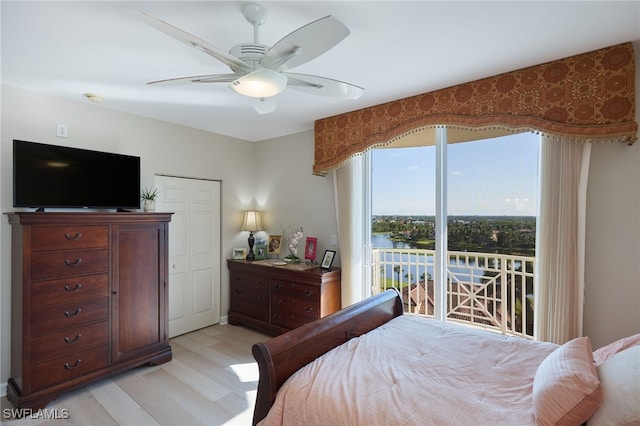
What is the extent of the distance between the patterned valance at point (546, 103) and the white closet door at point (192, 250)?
2.34m

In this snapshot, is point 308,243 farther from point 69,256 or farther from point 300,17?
point 300,17

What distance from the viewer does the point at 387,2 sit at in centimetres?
161

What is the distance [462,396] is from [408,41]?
1.98 metres

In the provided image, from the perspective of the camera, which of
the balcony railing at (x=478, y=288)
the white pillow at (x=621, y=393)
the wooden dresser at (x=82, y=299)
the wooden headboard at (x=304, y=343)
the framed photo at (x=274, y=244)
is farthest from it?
the framed photo at (x=274, y=244)

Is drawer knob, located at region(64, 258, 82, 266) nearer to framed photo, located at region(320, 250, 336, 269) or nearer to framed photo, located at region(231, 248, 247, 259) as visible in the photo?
framed photo, located at region(231, 248, 247, 259)

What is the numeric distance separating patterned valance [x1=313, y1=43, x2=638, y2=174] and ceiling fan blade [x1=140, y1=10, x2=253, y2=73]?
5.67 feet

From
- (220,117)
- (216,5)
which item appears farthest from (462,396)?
(220,117)

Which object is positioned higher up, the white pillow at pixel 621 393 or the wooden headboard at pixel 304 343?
the white pillow at pixel 621 393

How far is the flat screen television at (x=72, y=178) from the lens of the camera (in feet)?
8.09

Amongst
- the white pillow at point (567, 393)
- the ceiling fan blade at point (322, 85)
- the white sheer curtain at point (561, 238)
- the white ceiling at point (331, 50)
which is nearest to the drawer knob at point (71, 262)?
the white ceiling at point (331, 50)

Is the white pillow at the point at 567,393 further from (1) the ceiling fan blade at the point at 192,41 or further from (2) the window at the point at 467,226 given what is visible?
(1) the ceiling fan blade at the point at 192,41

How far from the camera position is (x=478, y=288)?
2996 mm

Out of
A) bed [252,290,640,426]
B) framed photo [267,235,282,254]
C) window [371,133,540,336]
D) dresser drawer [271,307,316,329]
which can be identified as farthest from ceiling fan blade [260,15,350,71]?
framed photo [267,235,282,254]

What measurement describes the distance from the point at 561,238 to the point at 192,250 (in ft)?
12.4
